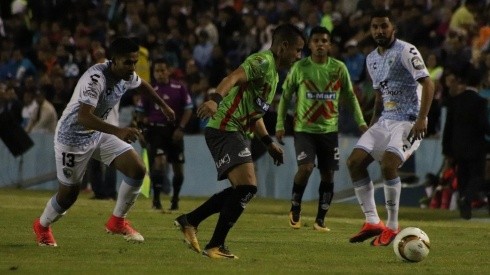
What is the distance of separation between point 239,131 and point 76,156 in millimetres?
2064

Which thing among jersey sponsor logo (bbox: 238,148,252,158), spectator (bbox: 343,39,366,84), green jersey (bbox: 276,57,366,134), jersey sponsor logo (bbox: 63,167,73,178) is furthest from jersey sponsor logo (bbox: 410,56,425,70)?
spectator (bbox: 343,39,366,84)

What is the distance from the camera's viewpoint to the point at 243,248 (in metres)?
13.8

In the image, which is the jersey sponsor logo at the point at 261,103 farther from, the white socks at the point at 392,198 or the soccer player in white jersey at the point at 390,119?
the white socks at the point at 392,198

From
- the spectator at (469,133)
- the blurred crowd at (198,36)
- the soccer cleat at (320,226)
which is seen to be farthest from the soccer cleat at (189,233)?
the blurred crowd at (198,36)

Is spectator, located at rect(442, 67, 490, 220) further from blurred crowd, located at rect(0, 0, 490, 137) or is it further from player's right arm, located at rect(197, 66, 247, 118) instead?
player's right arm, located at rect(197, 66, 247, 118)

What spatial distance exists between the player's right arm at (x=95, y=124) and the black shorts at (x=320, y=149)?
4805 mm

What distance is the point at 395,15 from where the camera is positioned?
26.3m

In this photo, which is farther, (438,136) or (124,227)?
(438,136)

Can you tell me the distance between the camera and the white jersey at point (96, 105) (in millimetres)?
13523

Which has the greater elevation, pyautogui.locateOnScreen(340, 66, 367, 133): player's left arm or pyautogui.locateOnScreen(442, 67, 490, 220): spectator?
pyautogui.locateOnScreen(340, 66, 367, 133): player's left arm

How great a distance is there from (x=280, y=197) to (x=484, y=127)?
212 inches

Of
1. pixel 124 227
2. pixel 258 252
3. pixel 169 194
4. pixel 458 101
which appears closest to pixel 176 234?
pixel 124 227

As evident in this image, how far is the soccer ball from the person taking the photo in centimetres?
A: 1240

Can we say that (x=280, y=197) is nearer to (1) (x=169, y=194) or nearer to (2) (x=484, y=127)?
(1) (x=169, y=194)
